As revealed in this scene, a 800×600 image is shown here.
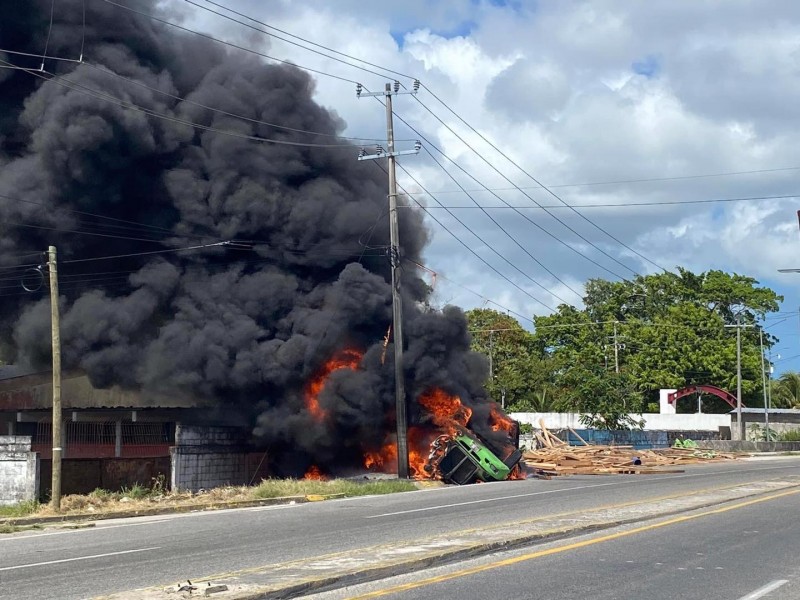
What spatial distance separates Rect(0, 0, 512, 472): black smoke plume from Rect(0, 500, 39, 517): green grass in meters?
10.9

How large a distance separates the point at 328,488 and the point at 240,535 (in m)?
10.9

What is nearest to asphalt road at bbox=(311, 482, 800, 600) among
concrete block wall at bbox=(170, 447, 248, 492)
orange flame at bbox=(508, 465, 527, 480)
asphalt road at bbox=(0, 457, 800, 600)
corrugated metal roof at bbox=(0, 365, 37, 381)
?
asphalt road at bbox=(0, 457, 800, 600)

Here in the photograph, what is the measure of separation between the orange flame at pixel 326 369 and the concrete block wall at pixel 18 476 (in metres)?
10.5

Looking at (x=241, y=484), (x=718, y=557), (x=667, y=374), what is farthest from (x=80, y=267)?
(x=667, y=374)

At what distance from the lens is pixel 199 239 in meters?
36.2

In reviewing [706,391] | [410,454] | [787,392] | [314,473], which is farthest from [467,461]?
[787,392]

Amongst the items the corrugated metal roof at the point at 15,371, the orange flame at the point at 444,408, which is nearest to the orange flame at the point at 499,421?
the orange flame at the point at 444,408

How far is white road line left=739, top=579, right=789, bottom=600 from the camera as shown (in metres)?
9.13

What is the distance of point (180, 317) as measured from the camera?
34.6 meters

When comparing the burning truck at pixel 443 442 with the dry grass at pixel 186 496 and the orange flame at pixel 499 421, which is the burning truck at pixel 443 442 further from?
the dry grass at pixel 186 496

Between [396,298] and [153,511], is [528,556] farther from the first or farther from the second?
[396,298]

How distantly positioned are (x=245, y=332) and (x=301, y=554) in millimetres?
22361

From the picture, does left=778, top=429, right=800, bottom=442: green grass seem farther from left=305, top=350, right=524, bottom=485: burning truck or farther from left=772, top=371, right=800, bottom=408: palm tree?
left=305, top=350, right=524, bottom=485: burning truck

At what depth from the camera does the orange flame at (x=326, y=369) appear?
33.1m
